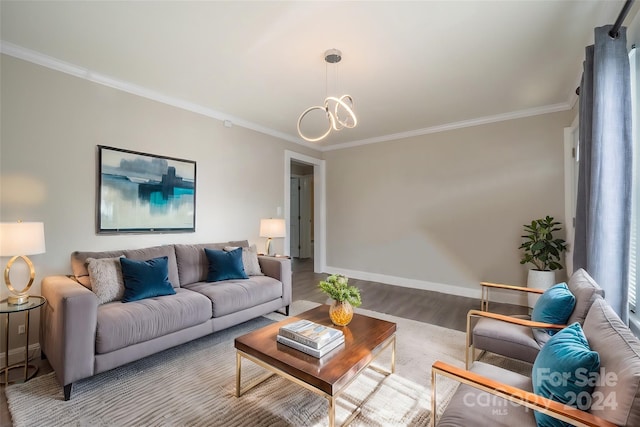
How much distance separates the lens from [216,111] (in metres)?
3.93

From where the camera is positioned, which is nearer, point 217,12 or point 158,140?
point 217,12

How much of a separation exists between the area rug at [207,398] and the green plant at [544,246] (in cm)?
198

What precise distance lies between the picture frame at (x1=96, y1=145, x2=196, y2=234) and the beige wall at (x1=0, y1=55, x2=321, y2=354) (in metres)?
0.08

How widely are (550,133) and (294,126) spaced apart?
349 centimetres

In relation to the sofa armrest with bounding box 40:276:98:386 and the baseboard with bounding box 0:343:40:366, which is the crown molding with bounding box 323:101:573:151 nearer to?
the sofa armrest with bounding box 40:276:98:386

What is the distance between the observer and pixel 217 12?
79.5 inches

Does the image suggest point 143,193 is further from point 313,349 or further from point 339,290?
point 313,349

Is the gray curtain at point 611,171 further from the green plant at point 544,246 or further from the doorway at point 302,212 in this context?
the doorway at point 302,212

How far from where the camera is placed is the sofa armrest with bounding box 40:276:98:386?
6.18 feet

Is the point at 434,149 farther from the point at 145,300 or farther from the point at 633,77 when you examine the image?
the point at 145,300

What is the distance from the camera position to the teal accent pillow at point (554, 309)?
1.78 meters

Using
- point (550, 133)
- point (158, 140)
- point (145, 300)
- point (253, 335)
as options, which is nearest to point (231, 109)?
point (158, 140)

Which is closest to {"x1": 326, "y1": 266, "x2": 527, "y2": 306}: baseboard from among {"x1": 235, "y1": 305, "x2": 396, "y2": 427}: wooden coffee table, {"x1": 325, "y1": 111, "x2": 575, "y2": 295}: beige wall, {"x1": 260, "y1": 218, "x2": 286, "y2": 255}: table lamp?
{"x1": 325, "y1": 111, "x2": 575, "y2": 295}: beige wall

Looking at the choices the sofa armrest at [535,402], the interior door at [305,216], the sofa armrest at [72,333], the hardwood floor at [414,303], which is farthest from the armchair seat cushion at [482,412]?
the interior door at [305,216]
